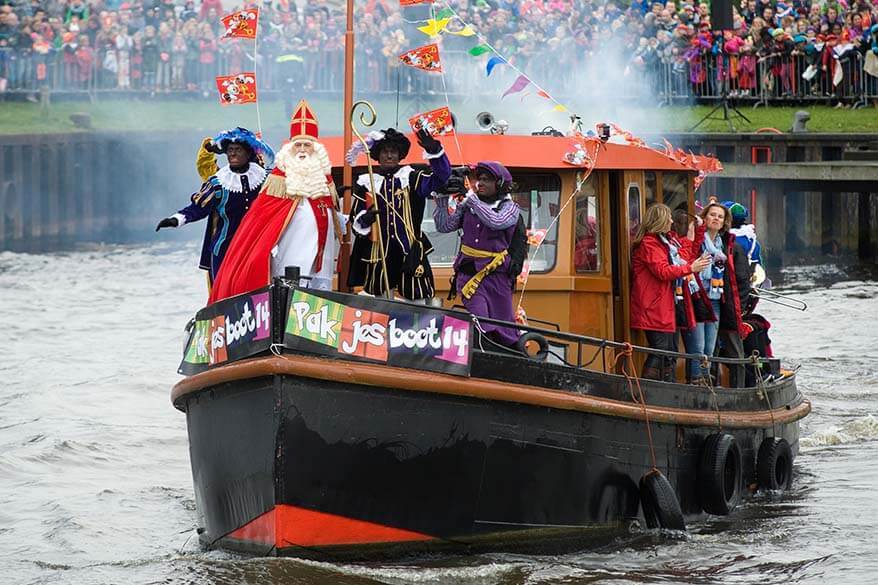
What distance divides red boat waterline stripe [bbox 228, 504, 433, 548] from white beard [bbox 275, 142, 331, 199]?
1.83 m

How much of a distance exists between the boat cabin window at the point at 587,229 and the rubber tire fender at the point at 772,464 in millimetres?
2376

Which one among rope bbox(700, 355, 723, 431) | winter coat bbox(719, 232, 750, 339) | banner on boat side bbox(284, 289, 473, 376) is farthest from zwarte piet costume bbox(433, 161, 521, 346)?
winter coat bbox(719, 232, 750, 339)

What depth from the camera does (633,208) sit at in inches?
470

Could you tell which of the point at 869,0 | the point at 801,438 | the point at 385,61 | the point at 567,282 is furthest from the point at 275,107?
the point at 567,282

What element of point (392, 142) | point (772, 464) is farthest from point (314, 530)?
point (772, 464)

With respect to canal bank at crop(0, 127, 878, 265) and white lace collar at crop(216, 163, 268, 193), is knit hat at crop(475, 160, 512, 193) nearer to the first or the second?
white lace collar at crop(216, 163, 268, 193)

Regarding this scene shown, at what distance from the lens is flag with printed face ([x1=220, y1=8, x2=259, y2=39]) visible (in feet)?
35.2

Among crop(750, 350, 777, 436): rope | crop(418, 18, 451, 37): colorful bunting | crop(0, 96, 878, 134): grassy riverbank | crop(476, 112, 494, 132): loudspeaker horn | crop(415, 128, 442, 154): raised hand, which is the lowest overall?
crop(750, 350, 777, 436): rope

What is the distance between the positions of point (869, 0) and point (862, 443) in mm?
16715

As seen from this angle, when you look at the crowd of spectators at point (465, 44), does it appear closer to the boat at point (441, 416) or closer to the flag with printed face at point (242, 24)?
the boat at point (441, 416)

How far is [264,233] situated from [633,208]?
3.01 meters

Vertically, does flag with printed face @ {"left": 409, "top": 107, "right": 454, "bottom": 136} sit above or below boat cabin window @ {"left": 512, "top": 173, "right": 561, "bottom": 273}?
above

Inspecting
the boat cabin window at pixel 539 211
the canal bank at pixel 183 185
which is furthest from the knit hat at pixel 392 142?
the canal bank at pixel 183 185

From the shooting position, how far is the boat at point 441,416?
9500 millimetres
